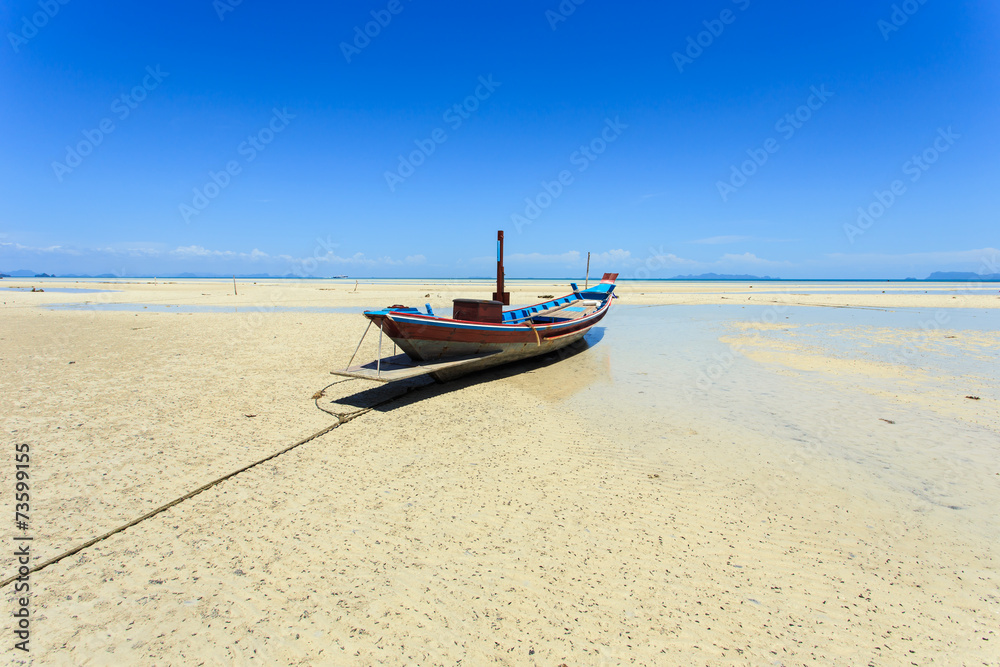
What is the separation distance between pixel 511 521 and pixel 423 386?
5.28 meters

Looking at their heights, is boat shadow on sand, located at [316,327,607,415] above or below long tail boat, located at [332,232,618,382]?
below

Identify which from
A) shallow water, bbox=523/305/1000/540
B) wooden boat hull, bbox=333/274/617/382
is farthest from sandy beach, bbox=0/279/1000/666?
wooden boat hull, bbox=333/274/617/382

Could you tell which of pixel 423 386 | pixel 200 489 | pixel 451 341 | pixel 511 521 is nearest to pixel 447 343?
pixel 451 341

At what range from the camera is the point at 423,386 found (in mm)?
9117

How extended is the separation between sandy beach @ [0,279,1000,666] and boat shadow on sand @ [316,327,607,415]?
9cm

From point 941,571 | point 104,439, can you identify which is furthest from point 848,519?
point 104,439

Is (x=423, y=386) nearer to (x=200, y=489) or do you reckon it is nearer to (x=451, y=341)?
(x=451, y=341)

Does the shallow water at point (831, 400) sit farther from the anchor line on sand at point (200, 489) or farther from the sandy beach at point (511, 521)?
the anchor line on sand at point (200, 489)

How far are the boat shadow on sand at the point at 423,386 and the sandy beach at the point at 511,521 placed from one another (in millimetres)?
89

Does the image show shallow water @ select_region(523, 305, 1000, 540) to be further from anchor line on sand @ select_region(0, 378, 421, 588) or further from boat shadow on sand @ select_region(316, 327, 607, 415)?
anchor line on sand @ select_region(0, 378, 421, 588)

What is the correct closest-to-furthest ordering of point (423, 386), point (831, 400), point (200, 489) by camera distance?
1. point (200, 489)
2. point (831, 400)
3. point (423, 386)

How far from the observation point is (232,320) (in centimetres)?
1912

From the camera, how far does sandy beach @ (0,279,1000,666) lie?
2896 mm

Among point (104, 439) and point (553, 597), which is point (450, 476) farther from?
point (104, 439)
